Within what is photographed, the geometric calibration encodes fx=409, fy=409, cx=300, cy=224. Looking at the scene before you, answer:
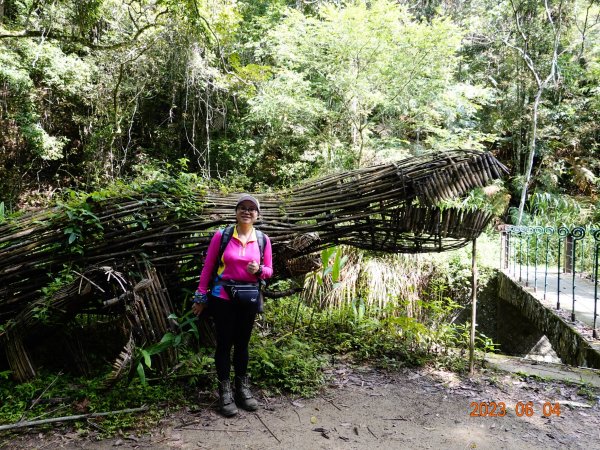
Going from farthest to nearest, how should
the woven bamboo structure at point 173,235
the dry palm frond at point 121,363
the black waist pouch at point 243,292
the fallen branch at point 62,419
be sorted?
the woven bamboo structure at point 173,235, the black waist pouch at point 243,292, the dry palm frond at point 121,363, the fallen branch at point 62,419

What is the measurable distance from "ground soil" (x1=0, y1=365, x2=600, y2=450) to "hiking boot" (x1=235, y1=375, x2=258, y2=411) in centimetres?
6

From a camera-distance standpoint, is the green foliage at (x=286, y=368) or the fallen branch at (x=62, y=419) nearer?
the fallen branch at (x=62, y=419)

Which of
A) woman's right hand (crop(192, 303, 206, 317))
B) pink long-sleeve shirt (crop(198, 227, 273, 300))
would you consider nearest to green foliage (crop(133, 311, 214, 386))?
woman's right hand (crop(192, 303, 206, 317))

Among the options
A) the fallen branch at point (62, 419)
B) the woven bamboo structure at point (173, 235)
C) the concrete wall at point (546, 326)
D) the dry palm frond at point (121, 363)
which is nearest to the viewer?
the fallen branch at point (62, 419)

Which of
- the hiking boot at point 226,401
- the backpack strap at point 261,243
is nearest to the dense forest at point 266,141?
the hiking boot at point 226,401

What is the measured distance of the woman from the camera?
295 centimetres

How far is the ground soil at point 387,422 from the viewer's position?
2.67 metres

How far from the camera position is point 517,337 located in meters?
7.77

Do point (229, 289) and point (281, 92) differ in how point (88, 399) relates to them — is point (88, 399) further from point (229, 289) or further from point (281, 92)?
point (281, 92)

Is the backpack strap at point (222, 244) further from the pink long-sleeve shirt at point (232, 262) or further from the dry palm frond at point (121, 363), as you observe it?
the dry palm frond at point (121, 363)

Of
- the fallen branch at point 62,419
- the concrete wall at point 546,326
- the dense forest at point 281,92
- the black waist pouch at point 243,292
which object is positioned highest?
the dense forest at point 281,92

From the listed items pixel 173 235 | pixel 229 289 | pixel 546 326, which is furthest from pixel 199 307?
pixel 546 326
